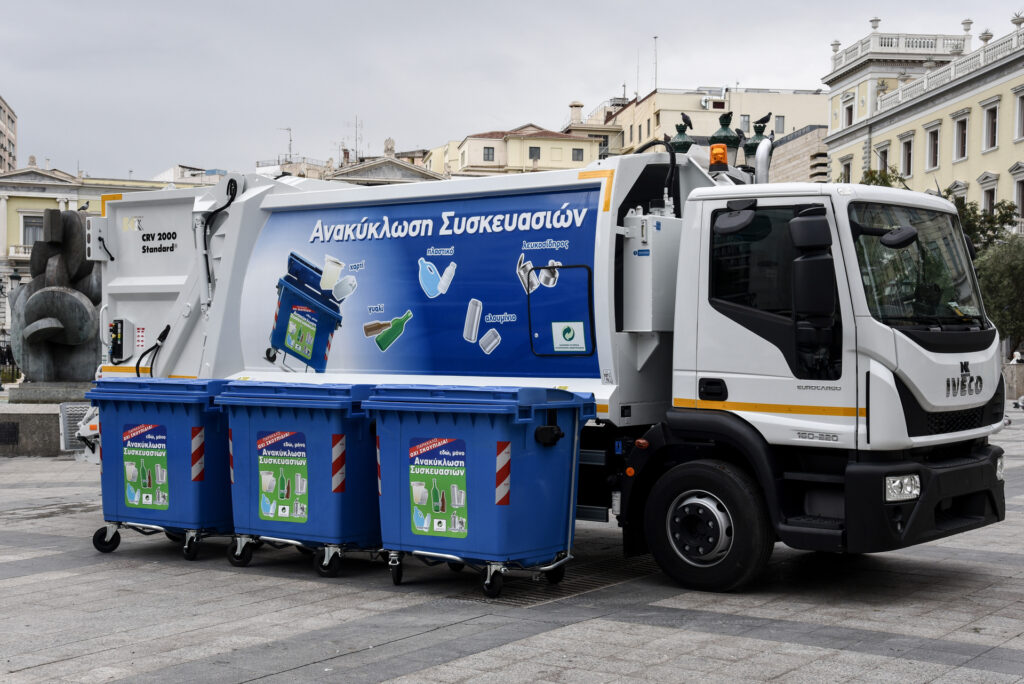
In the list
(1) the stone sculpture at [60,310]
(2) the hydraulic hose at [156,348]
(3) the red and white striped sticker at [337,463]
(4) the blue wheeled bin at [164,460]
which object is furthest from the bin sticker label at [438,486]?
(1) the stone sculpture at [60,310]

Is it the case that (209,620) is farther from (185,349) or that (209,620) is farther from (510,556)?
(185,349)

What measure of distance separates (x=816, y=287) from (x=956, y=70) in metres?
49.5

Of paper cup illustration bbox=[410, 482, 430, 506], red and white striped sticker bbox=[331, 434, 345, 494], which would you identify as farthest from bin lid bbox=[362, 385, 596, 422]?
paper cup illustration bbox=[410, 482, 430, 506]

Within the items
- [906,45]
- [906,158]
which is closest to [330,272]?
[906,158]

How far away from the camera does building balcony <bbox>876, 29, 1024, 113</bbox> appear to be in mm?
47625

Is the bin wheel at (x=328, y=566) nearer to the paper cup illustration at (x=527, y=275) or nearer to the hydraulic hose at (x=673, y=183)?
the paper cup illustration at (x=527, y=275)

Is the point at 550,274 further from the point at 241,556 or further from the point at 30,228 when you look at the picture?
the point at 30,228

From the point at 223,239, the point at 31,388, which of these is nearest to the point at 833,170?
the point at 31,388

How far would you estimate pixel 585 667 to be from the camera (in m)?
5.64

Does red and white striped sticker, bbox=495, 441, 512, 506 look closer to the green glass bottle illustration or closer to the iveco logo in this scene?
the green glass bottle illustration

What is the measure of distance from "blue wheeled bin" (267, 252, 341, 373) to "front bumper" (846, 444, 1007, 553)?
4.25m

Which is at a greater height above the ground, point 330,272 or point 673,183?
point 673,183

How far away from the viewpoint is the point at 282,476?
27.1 ft

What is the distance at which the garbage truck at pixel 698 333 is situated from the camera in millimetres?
6992
